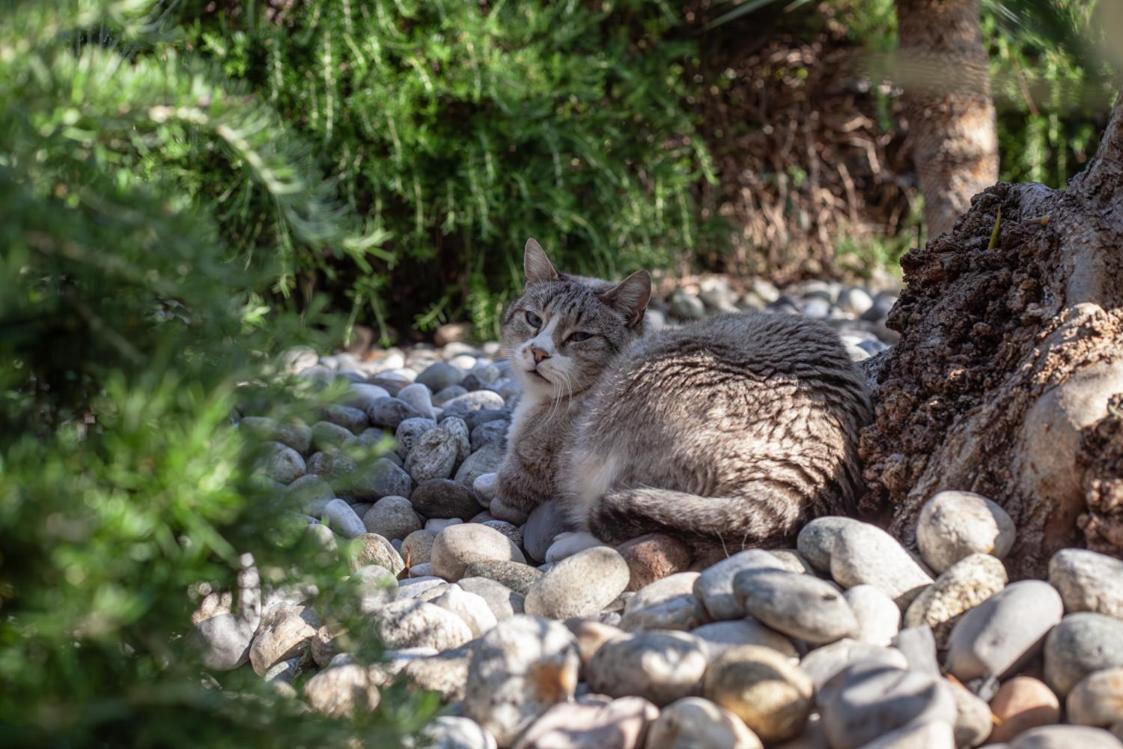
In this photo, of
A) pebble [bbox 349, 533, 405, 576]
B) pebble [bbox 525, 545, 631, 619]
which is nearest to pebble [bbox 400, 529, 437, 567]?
pebble [bbox 349, 533, 405, 576]

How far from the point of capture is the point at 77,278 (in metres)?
1.56

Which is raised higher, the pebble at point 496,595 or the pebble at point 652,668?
the pebble at point 652,668

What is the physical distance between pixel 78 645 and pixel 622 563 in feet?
4.51

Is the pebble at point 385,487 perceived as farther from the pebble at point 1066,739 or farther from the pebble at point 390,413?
the pebble at point 1066,739

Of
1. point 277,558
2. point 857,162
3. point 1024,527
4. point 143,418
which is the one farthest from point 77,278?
point 857,162

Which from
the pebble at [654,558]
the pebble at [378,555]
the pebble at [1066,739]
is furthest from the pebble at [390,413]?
the pebble at [1066,739]

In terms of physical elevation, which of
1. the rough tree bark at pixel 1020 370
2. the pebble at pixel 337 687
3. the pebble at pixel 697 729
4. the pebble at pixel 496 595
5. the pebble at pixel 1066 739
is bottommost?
the pebble at pixel 496 595

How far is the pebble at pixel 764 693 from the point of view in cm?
182

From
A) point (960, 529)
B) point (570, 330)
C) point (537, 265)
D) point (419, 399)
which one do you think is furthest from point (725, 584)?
point (419, 399)

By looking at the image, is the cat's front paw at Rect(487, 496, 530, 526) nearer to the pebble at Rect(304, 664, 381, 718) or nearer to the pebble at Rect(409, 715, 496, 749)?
the pebble at Rect(304, 664, 381, 718)

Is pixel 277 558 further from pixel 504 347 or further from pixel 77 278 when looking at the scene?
pixel 504 347

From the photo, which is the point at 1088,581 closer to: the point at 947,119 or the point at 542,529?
the point at 542,529

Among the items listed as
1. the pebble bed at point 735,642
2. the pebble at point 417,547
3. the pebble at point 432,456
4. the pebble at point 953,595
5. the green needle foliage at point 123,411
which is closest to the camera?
the green needle foliage at point 123,411

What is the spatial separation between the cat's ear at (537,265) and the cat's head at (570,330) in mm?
107
